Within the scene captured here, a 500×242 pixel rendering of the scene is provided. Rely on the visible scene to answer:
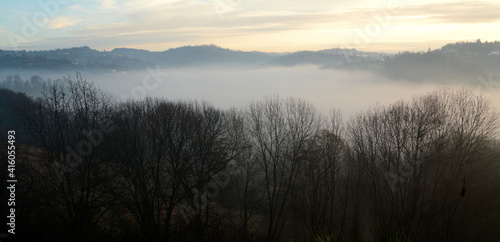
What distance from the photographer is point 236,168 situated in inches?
899

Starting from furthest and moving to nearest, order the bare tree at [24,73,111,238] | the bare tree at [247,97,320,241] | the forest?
the bare tree at [247,97,320,241]
the forest
the bare tree at [24,73,111,238]

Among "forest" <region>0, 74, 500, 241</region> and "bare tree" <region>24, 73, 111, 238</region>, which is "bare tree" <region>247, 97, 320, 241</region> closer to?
"forest" <region>0, 74, 500, 241</region>

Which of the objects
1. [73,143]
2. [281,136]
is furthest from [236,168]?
[73,143]

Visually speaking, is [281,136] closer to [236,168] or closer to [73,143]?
[236,168]

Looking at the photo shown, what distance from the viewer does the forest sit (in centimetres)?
1582

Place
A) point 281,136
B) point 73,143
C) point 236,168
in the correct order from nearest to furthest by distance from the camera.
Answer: point 73,143
point 236,168
point 281,136

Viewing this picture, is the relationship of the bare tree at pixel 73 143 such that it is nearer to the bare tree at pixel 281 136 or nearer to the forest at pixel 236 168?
the forest at pixel 236 168

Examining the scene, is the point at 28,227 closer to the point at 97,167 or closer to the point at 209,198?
the point at 97,167

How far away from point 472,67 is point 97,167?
293 ft

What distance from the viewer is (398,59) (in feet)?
379

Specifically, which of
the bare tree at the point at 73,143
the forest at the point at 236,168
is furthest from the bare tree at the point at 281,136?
the bare tree at the point at 73,143

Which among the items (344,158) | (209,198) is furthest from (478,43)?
(209,198)

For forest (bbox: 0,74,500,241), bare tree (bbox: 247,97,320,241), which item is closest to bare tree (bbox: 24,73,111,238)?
forest (bbox: 0,74,500,241)

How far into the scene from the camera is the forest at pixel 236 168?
15.8 meters
